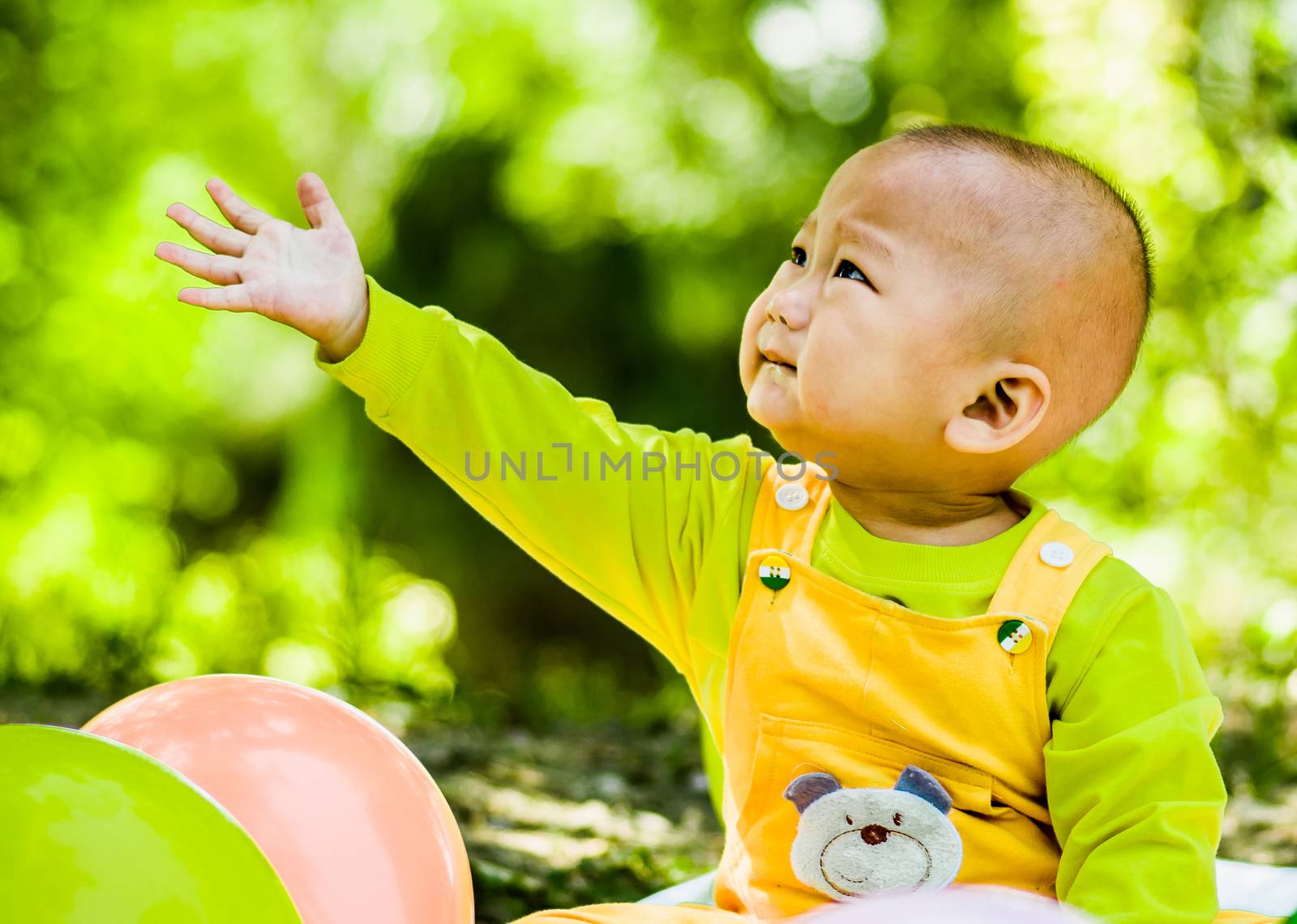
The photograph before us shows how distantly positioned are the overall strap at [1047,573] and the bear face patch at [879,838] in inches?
8.1

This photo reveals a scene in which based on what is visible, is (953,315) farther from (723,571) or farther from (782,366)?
(723,571)

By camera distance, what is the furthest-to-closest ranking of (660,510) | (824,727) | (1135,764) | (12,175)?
(12,175), (660,510), (824,727), (1135,764)

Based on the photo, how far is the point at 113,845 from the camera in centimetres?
97

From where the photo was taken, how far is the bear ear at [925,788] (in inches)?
55.2

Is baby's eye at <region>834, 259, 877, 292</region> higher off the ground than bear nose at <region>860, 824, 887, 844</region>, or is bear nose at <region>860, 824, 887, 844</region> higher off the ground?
baby's eye at <region>834, 259, 877, 292</region>

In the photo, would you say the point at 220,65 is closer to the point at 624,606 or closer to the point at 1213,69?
the point at 1213,69

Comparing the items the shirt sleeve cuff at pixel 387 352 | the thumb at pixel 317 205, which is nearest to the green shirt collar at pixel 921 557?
the shirt sleeve cuff at pixel 387 352

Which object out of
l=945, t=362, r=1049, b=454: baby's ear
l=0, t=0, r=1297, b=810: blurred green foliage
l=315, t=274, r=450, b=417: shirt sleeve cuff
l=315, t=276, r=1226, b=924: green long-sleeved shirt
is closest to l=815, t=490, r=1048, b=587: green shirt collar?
l=315, t=276, r=1226, b=924: green long-sleeved shirt

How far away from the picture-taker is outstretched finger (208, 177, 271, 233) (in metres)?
1.47

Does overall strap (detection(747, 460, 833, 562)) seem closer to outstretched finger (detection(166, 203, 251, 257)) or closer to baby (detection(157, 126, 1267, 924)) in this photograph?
baby (detection(157, 126, 1267, 924))

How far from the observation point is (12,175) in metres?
4.37

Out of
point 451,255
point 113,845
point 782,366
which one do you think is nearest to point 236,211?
point 782,366

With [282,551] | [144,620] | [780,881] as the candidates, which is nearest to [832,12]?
[282,551]

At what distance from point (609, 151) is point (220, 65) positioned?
1334 millimetres
